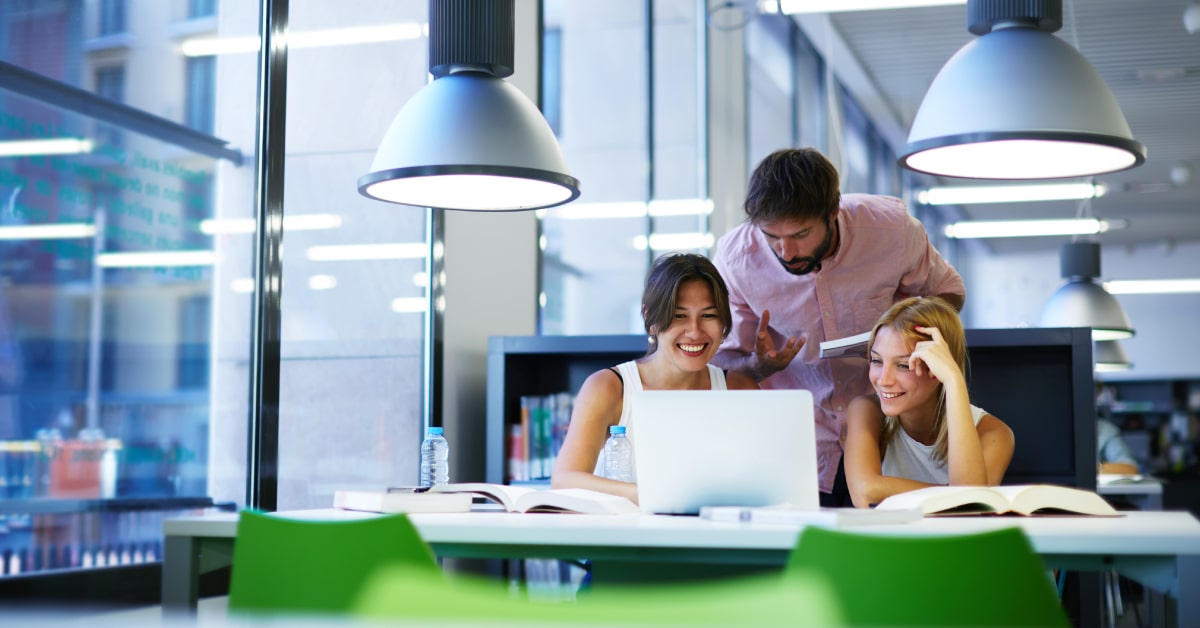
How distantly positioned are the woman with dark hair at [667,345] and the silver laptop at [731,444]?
2.33 feet

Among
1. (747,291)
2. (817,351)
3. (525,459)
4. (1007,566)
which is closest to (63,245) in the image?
(525,459)

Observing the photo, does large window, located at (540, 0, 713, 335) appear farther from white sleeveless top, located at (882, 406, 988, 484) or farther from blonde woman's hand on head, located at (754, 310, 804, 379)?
white sleeveless top, located at (882, 406, 988, 484)

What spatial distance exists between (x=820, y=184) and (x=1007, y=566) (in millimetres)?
1568

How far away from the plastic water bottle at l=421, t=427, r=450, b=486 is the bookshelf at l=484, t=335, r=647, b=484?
0.90ft

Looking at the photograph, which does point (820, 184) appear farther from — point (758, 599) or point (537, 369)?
point (758, 599)

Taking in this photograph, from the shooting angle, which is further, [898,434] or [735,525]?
[898,434]

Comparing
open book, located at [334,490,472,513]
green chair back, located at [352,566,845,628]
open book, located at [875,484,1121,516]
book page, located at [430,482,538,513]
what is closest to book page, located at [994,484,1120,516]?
open book, located at [875,484,1121,516]

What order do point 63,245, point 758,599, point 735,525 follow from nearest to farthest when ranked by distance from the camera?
1. point 758,599
2. point 735,525
3. point 63,245

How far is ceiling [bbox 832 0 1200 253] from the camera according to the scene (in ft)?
23.4

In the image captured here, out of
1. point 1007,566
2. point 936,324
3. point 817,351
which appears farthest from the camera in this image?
point 817,351

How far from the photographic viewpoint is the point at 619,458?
9.09 feet

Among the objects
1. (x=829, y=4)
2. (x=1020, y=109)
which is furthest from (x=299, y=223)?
(x=829, y=4)

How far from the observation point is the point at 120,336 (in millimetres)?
5301

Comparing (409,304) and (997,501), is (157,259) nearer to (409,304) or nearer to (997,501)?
(409,304)
